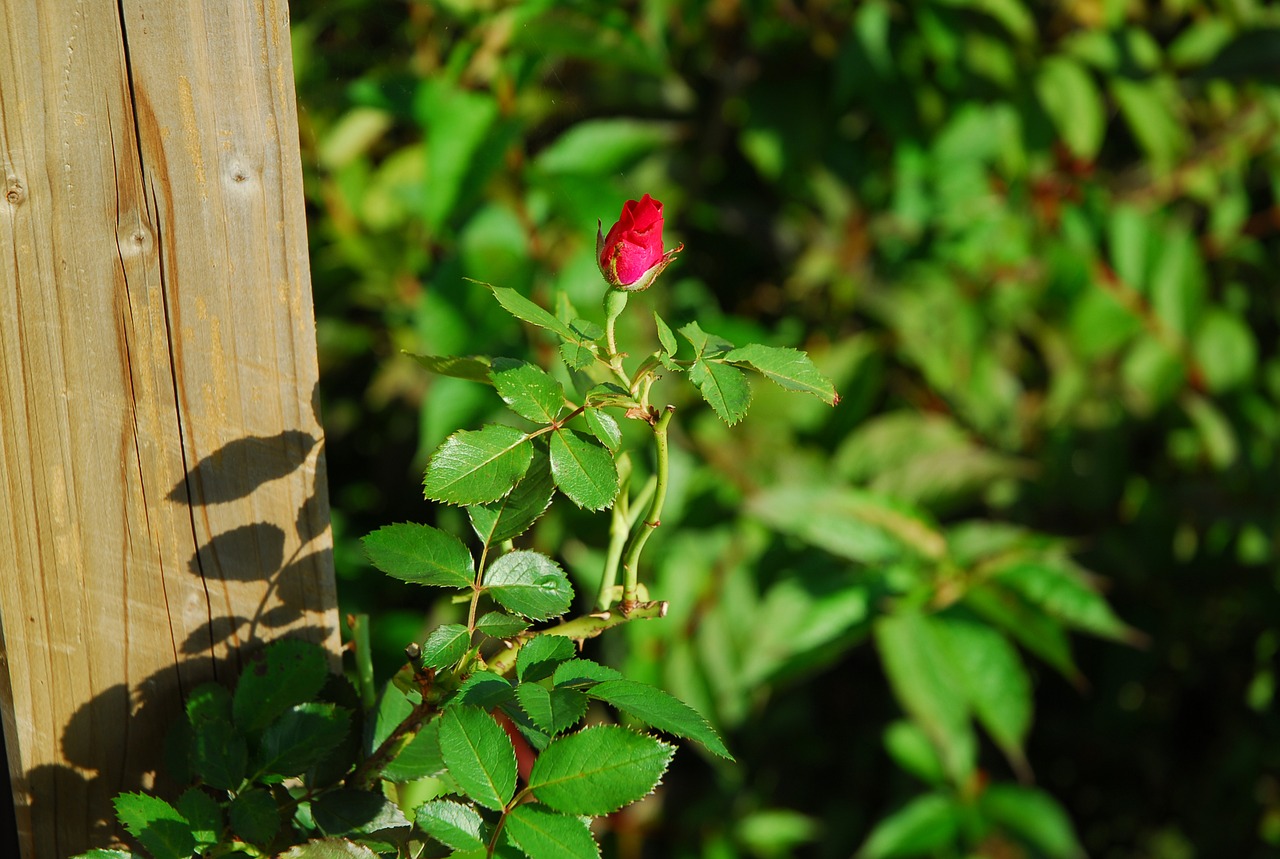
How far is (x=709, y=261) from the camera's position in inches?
84.7

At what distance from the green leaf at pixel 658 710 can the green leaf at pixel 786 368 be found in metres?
0.21

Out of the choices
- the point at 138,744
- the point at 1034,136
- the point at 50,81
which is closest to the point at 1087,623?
the point at 1034,136

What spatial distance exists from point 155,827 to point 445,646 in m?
0.22

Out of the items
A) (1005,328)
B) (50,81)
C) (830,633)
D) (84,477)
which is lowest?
(830,633)

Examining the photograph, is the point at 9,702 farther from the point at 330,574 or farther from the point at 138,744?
the point at 330,574

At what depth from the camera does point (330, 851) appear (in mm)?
673

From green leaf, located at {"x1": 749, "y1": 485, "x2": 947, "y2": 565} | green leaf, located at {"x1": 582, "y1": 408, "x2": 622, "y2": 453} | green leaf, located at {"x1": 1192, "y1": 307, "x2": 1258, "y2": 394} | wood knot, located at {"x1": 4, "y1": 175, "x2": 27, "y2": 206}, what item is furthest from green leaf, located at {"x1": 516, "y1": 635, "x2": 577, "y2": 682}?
green leaf, located at {"x1": 1192, "y1": 307, "x2": 1258, "y2": 394}

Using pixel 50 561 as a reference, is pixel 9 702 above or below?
below

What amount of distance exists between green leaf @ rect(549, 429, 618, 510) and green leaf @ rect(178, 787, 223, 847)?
0.33 meters

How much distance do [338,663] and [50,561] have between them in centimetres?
21

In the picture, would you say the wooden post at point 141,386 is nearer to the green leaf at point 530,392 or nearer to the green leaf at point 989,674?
the green leaf at point 530,392

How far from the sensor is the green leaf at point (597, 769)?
0.61m

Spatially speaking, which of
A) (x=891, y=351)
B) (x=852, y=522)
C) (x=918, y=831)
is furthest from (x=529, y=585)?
(x=891, y=351)

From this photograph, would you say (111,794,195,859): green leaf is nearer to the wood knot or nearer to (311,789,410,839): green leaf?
(311,789,410,839): green leaf
